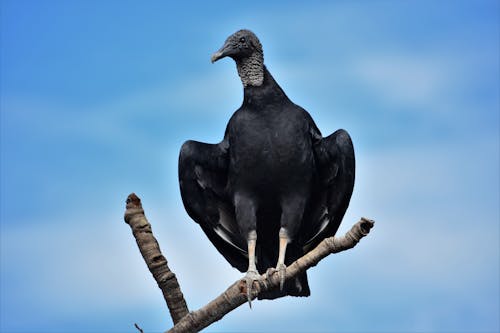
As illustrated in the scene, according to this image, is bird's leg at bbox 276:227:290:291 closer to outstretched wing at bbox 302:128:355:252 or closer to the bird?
the bird

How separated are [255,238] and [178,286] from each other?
3.10ft

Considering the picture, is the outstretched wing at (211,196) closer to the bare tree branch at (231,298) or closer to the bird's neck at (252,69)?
the bird's neck at (252,69)

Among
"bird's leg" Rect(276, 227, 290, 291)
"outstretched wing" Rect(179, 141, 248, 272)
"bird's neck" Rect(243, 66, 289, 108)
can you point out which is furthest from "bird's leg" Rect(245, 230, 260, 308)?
"bird's neck" Rect(243, 66, 289, 108)

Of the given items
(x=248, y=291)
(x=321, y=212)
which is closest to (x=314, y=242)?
(x=321, y=212)

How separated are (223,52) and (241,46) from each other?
0.72ft

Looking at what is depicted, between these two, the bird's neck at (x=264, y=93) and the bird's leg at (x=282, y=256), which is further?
the bird's neck at (x=264, y=93)

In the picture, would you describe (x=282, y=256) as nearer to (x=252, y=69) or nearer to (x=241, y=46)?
(x=252, y=69)

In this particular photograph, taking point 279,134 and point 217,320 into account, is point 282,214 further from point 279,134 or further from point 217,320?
point 217,320

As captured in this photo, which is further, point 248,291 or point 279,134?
point 279,134

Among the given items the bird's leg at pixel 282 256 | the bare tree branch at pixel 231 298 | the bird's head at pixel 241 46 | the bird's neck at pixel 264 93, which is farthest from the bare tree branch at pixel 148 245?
the bird's head at pixel 241 46

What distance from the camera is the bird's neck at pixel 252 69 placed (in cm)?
834

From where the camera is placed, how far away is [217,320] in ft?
24.3

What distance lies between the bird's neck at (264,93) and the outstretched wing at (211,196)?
0.52 m

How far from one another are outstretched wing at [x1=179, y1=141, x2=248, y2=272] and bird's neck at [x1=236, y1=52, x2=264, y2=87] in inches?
25.9
